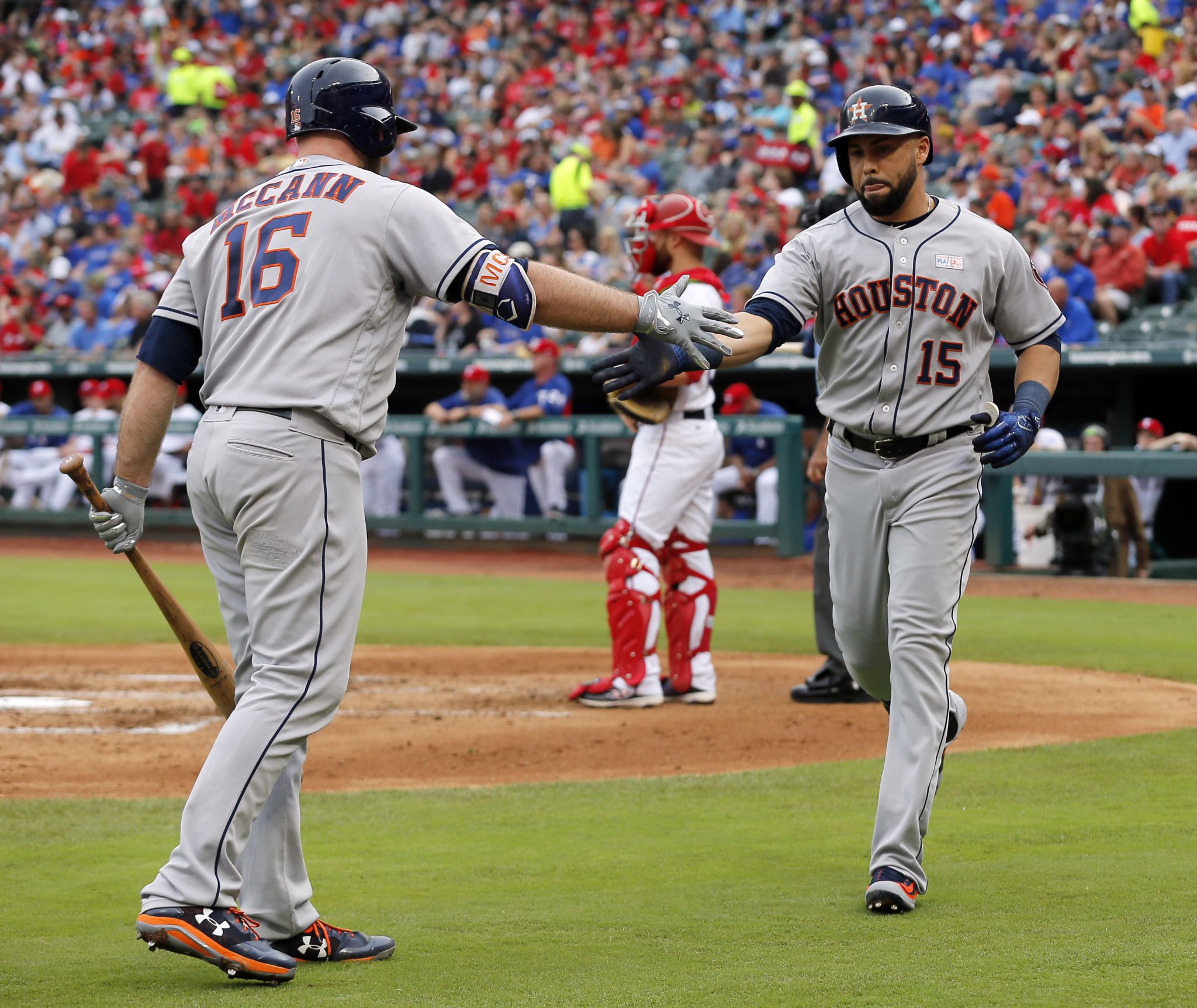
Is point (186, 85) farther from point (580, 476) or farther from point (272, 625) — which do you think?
point (272, 625)

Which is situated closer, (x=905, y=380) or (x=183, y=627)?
(x=183, y=627)

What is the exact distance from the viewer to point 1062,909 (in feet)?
12.6

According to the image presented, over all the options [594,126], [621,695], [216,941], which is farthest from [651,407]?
[594,126]


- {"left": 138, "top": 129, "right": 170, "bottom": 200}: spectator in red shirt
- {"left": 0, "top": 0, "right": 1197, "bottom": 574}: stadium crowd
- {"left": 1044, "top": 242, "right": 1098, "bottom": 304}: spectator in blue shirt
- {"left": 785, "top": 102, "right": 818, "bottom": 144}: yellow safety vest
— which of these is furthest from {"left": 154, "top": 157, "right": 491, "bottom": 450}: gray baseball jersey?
{"left": 138, "top": 129, "right": 170, "bottom": 200}: spectator in red shirt

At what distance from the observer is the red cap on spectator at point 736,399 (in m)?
13.4

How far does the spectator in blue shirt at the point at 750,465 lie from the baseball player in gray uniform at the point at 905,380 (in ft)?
29.5

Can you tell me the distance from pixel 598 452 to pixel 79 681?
21.2 feet

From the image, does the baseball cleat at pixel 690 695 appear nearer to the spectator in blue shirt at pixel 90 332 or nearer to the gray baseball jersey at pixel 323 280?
the gray baseball jersey at pixel 323 280

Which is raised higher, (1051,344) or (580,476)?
(1051,344)

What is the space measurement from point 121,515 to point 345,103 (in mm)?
1118

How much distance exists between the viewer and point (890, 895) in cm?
387

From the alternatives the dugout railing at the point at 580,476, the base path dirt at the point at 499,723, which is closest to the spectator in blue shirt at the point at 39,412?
the dugout railing at the point at 580,476

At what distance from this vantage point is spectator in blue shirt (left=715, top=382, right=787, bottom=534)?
1348cm

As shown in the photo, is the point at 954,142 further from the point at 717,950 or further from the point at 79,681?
the point at 717,950
